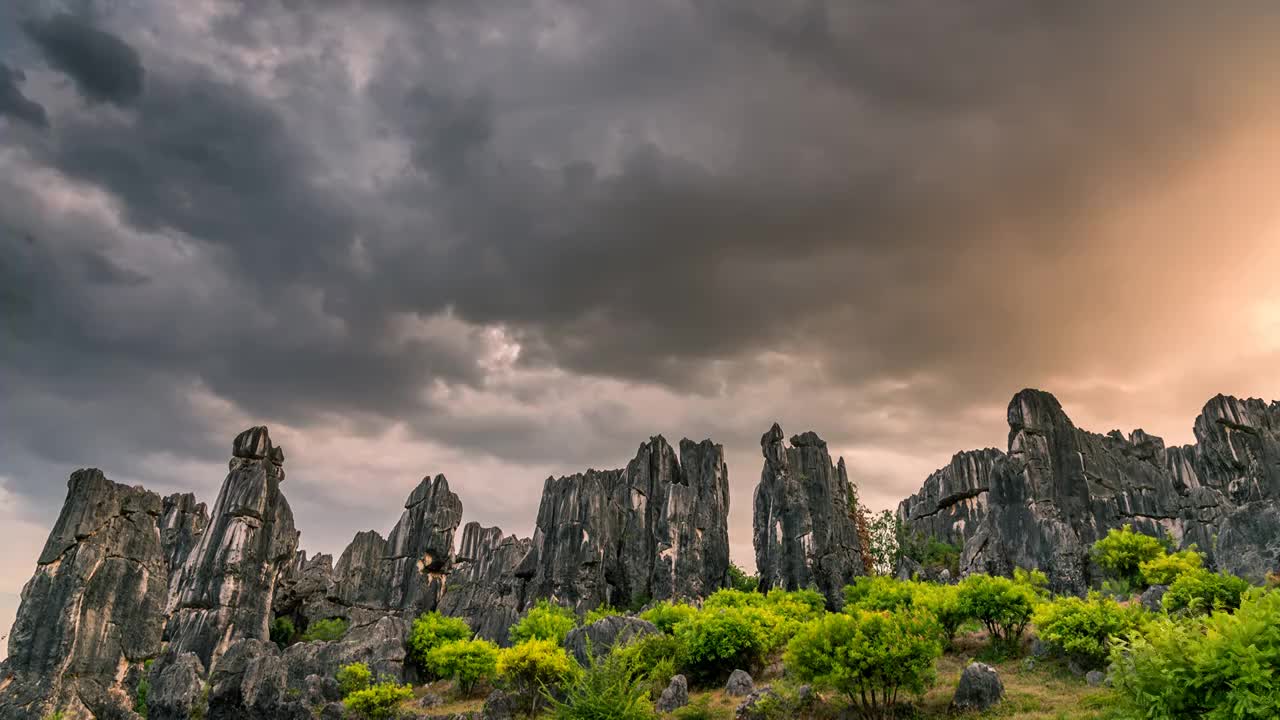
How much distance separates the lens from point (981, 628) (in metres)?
38.3

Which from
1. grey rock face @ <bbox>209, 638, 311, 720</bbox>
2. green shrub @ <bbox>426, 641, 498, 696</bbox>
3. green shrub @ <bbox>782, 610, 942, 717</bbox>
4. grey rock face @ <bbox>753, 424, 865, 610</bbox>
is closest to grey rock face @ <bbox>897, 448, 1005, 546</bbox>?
grey rock face @ <bbox>753, 424, 865, 610</bbox>

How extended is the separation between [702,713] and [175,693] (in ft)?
87.8

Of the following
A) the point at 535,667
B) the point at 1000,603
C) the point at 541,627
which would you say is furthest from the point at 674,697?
the point at 541,627

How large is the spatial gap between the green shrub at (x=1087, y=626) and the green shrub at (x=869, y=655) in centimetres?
672

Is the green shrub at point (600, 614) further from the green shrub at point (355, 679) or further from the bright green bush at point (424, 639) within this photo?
the green shrub at point (355, 679)

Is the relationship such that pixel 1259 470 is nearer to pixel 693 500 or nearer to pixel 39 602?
pixel 693 500

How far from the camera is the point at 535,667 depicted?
3325cm

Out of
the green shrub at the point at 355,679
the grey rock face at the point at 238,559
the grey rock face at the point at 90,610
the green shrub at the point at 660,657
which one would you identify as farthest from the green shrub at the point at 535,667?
the grey rock face at the point at 238,559

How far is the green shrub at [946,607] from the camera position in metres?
33.9

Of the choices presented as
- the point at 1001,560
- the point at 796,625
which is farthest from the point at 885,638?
the point at 1001,560

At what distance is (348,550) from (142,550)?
56.7 metres

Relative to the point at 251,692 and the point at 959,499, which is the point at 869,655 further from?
the point at 959,499

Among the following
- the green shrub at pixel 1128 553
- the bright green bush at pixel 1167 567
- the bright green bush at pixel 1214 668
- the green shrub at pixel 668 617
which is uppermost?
the green shrub at pixel 1128 553

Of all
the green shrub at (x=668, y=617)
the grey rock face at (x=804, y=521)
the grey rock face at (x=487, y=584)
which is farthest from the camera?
the grey rock face at (x=804, y=521)
